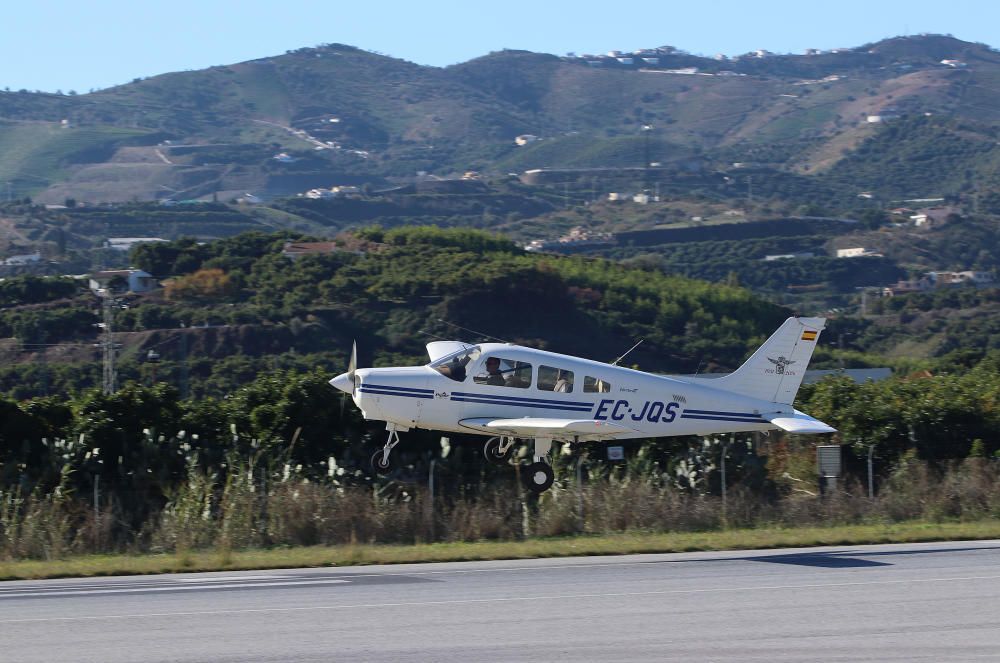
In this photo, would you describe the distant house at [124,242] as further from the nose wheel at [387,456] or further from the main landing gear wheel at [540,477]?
the main landing gear wheel at [540,477]

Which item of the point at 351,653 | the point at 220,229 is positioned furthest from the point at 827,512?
the point at 220,229

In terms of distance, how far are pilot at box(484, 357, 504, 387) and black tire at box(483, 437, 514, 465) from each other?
1633 millimetres

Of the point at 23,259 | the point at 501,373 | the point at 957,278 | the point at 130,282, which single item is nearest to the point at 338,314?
the point at 130,282

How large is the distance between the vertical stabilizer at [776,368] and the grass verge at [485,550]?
7.84ft

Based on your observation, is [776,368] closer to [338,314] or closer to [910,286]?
[338,314]

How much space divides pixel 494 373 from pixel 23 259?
12452cm

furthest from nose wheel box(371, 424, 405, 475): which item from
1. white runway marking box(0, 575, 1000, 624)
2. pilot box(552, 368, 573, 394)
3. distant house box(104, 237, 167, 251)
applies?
distant house box(104, 237, 167, 251)

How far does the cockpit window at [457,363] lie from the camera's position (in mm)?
21922

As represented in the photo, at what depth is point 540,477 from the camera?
874 inches

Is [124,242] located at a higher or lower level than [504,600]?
higher

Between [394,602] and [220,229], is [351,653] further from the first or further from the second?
[220,229]

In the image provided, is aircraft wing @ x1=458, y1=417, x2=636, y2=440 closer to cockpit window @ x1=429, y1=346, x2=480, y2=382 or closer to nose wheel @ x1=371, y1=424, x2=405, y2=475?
cockpit window @ x1=429, y1=346, x2=480, y2=382

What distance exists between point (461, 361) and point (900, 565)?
318 inches

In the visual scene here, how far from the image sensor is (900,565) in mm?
16688
